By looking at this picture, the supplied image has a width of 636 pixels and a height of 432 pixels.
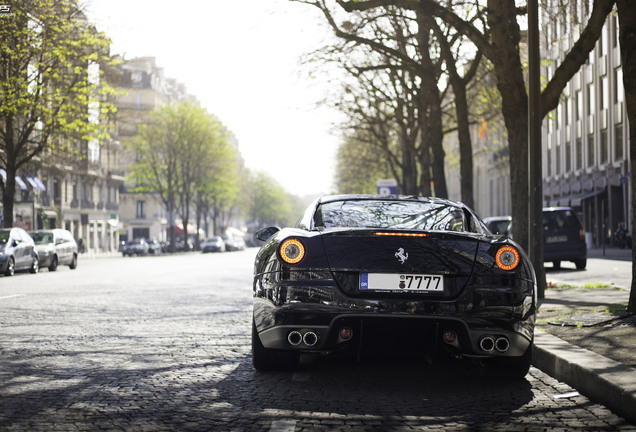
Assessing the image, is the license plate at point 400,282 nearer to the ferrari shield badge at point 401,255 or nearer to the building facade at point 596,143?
the ferrari shield badge at point 401,255

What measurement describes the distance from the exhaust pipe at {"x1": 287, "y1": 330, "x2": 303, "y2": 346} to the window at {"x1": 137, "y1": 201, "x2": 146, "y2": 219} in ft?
321

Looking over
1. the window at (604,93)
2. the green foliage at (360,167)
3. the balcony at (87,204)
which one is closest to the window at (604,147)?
the window at (604,93)

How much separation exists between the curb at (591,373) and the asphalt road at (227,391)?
9 cm

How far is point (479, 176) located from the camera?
A: 89.2 meters

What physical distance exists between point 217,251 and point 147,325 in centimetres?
6833

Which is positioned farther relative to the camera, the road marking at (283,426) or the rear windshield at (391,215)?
the rear windshield at (391,215)

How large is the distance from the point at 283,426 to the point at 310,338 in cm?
120

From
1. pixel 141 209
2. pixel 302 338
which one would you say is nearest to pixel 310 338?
pixel 302 338

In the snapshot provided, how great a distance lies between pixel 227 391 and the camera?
6.11 m

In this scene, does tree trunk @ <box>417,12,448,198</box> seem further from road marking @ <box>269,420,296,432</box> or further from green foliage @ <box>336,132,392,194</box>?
green foliage @ <box>336,132,392,194</box>

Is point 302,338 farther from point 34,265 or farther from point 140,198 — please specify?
point 140,198

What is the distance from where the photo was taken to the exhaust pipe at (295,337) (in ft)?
20.2

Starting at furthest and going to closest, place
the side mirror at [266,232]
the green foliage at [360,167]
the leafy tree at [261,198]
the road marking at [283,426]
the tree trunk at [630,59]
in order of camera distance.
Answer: the leafy tree at [261,198] → the green foliage at [360,167] → the tree trunk at [630,59] → the side mirror at [266,232] → the road marking at [283,426]

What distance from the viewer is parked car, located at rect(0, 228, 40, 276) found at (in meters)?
25.2
